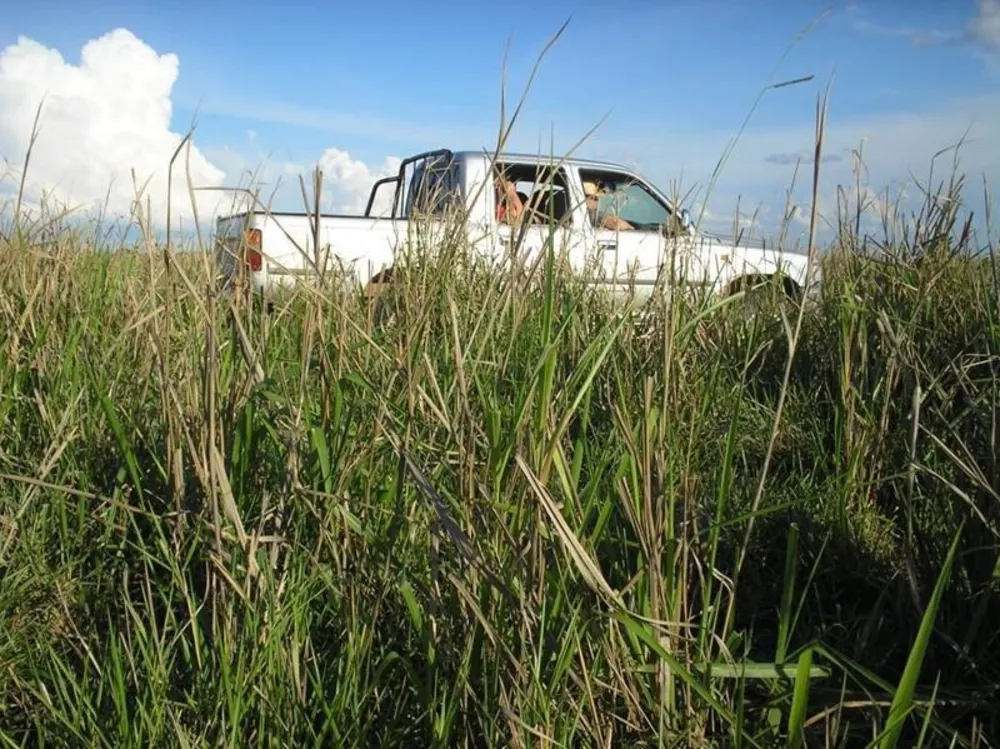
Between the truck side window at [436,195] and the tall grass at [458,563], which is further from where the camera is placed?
the truck side window at [436,195]

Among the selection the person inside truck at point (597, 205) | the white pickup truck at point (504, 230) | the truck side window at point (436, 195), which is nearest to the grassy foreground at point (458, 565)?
the person inside truck at point (597, 205)

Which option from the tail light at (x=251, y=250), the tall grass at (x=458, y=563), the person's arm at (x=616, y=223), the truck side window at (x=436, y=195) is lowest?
the tall grass at (x=458, y=563)

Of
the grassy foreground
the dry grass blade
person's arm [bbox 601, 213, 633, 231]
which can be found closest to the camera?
the dry grass blade

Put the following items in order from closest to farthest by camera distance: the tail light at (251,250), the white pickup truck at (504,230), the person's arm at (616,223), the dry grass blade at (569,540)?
the dry grass blade at (569,540), the tail light at (251,250), the person's arm at (616,223), the white pickup truck at (504,230)

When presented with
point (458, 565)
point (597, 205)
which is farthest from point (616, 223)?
point (458, 565)

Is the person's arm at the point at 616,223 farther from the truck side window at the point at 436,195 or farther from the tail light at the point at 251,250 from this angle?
the tail light at the point at 251,250

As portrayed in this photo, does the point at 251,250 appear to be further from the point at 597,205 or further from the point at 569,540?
the point at 597,205

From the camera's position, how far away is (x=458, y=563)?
4.73ft

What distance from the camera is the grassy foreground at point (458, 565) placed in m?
1.25

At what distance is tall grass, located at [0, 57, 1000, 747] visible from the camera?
1.25m

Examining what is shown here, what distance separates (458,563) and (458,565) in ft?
0.03

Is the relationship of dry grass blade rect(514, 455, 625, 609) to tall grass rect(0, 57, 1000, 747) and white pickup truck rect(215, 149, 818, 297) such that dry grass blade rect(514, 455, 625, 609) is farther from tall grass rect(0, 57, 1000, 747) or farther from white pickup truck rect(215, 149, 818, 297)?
white pickup truck rect(215, 149, 818, 297)

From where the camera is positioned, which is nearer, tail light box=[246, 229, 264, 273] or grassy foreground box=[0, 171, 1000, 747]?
grassy foreground box=[0, 171, 1000, 747]

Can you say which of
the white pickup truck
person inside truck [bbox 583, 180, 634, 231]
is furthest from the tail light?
person inside truck [bbox 583, 180, 634, 231]
